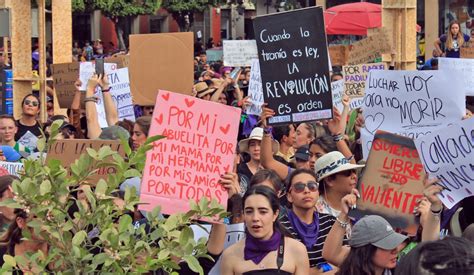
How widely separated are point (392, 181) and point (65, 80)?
7009 mm

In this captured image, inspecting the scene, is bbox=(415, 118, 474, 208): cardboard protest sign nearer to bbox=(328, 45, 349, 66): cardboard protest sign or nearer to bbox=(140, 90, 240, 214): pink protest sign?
bbox=(140, 90, 240, 214): pink protest sign

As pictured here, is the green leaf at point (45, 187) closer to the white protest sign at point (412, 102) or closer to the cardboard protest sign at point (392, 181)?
the cardboard protest sign at point (392, 181)

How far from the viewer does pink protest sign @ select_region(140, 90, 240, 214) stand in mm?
6148

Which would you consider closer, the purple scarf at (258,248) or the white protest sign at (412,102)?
the purple scarf at (258,248)

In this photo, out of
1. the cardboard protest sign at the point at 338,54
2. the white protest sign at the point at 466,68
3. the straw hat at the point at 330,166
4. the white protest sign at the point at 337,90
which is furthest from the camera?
the cardboard protest sign at the point at 338,54

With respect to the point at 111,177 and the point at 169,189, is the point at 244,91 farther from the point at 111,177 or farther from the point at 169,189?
the point at 111,177

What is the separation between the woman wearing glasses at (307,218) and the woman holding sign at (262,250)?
0.54 meters

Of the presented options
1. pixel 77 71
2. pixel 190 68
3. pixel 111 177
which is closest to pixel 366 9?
pixel 77 71

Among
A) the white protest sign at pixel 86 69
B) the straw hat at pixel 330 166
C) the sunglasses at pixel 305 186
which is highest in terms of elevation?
the white protest sign at pixel 86 69

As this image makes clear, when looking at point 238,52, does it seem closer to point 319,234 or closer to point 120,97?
point 120,97

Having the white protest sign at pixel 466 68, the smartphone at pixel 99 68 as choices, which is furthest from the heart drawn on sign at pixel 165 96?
the white protest sign at pixel 466 68

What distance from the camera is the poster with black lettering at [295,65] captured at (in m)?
9.07

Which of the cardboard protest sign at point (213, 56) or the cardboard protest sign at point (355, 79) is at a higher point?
the cardboard protest sign at point (213, 56)

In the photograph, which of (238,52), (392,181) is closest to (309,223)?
(392,181)
